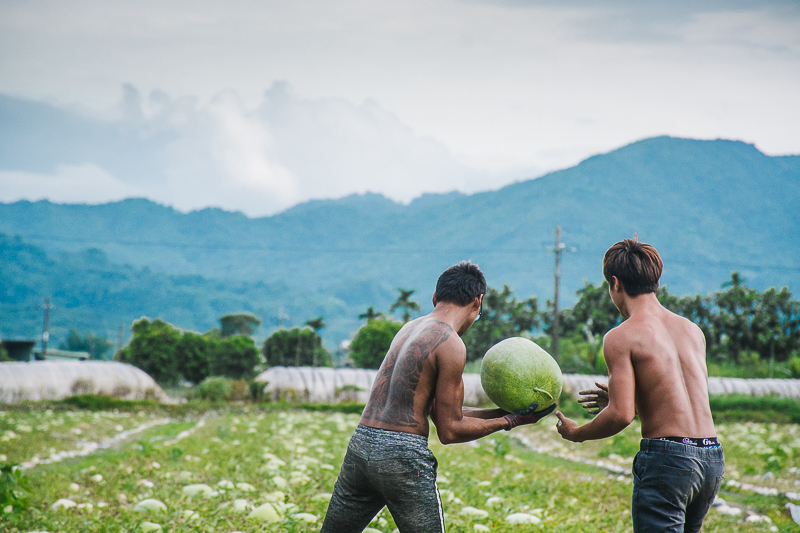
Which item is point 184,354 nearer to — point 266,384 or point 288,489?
point 266,384

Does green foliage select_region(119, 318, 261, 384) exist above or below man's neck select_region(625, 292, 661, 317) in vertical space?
below

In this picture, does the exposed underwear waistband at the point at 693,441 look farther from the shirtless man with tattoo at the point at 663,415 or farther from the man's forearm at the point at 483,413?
the man's forearm at the point at 483,413

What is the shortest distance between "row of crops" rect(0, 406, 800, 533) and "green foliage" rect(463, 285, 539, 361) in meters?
37.8

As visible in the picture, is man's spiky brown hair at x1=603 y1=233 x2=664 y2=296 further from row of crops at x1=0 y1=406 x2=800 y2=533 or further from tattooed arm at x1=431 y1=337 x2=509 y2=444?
row of crops at x1=0 y1=406 x2=800 y2=533

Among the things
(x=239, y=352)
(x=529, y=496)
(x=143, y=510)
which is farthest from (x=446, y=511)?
(x=239, y=352)

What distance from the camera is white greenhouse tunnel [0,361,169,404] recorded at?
28.7 m

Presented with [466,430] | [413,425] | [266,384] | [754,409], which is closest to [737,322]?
[754,409]

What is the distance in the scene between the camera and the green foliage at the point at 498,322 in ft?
169

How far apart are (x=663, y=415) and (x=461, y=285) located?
4.46ft

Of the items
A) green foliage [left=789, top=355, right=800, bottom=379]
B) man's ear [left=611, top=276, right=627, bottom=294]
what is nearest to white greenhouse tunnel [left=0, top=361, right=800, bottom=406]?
green foliage [left=789, top=355, right=800, bottom=379]

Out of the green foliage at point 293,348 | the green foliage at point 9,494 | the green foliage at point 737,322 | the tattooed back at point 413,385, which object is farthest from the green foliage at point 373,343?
the tattooed back at point 413,385

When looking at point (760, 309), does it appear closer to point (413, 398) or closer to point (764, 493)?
point (764, 493)

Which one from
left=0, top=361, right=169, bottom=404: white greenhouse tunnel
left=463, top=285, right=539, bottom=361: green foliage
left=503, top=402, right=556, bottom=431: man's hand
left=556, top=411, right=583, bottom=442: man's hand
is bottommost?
left=0, top=361, right=169, bottom=404: white greenhouse tunnel

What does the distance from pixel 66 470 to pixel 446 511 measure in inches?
216
